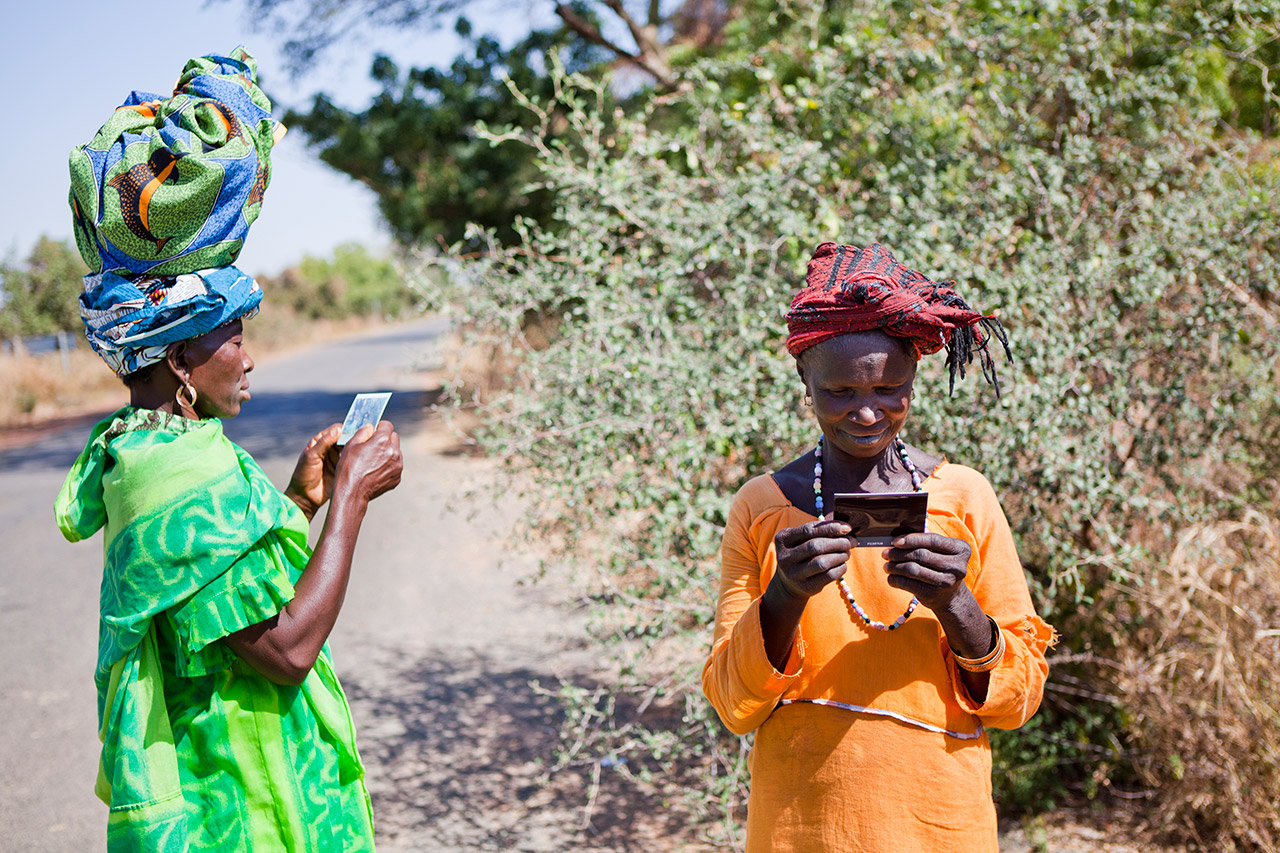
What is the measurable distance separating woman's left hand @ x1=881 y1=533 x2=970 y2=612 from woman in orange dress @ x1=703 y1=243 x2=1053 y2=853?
89 mm

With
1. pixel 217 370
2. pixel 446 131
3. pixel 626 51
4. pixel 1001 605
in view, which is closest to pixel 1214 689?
pixel 1001 605

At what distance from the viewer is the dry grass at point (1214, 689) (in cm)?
291

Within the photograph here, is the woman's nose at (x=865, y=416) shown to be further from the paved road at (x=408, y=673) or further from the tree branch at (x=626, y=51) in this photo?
the tree branch at (x=626, y=51)

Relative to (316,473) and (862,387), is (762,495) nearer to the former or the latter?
(862,387)

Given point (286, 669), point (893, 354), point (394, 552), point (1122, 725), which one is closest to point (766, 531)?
point (893, 354)

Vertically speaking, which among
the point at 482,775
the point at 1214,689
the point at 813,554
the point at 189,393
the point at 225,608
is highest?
the point at 189,393

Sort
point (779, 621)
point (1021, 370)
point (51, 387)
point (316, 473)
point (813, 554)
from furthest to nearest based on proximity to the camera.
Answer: point (51, 387), point (1021, 370), point (316, 473), point (779, 621), point (813, 554)

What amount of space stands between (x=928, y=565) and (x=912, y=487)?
0.92 feet

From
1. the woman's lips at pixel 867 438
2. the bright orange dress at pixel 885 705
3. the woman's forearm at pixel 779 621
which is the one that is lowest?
the bright orange dress at pixel 885 705

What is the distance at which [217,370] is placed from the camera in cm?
187

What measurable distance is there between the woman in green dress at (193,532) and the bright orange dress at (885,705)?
32.2 inches

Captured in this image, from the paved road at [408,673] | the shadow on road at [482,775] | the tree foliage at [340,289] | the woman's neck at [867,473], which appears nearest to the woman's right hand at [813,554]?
the woman's neck at [867,473]

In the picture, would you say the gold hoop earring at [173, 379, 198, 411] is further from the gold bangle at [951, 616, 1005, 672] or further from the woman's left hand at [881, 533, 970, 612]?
the gold bangle at [951, 616, 1005, 672]

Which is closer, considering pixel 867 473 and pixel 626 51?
pixel 867 473
